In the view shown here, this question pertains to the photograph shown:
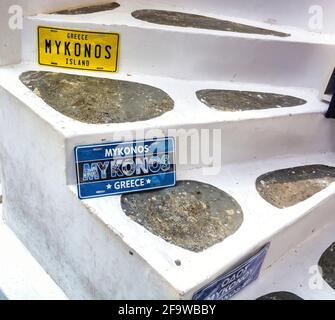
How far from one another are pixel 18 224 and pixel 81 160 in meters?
0.55

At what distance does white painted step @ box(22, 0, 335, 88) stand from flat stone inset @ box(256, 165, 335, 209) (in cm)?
40

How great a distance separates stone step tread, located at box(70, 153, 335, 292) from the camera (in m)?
0.97

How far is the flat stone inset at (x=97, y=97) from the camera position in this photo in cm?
125

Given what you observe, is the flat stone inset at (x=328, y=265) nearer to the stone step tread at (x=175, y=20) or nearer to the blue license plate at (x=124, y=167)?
the blue license plate at (x=124, y=167)

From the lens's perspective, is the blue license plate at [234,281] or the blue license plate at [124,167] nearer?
the blue license plate at [234,281]

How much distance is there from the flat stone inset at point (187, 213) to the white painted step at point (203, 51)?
53 centimetres

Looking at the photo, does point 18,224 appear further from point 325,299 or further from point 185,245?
point 325,299

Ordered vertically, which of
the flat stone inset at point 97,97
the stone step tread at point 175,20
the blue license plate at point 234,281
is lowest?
the blue license plate at point 234,281

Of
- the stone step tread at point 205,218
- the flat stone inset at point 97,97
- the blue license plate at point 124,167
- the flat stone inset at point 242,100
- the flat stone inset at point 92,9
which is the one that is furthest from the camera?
the flat stone inset at point 92,9

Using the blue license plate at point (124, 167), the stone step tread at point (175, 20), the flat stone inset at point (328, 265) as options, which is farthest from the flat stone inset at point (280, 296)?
the stone step tread at point (175, 20)

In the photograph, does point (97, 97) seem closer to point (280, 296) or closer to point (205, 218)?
point (205, 218)

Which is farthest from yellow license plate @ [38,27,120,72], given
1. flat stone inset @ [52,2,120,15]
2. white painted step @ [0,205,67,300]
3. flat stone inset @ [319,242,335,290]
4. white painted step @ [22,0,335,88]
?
flat stone inset @ [319,242,335,290]

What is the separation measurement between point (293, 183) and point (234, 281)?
0.45 metres

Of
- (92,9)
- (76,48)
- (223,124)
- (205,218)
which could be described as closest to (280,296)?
(205,218)
